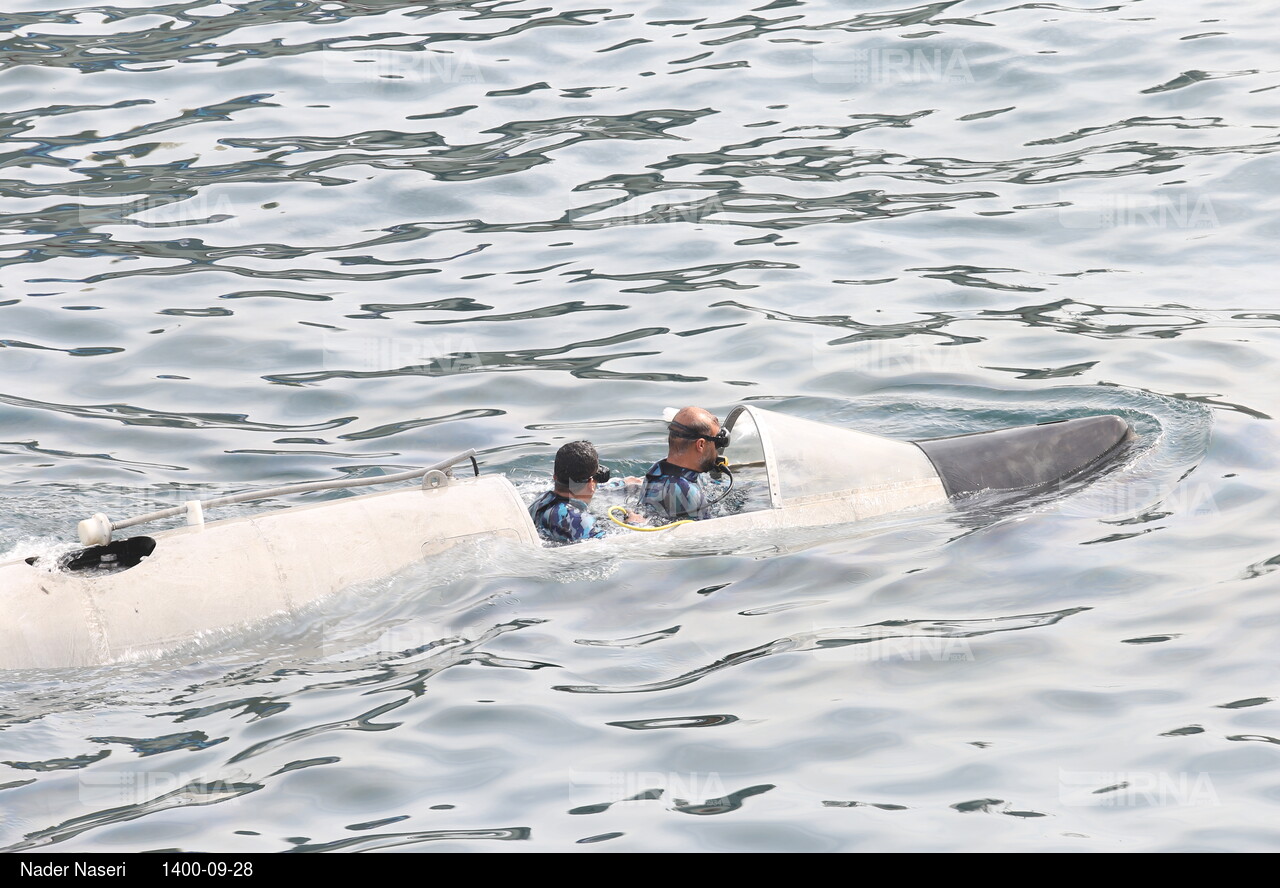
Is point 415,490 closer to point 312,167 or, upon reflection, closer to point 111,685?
A: point 111,685

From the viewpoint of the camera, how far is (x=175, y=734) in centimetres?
751

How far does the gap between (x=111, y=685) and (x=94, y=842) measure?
1.78 meters

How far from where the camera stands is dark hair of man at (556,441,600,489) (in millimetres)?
9609

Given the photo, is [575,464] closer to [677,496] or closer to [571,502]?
[571,502]

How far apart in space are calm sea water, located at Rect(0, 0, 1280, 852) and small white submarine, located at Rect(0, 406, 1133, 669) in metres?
0.20

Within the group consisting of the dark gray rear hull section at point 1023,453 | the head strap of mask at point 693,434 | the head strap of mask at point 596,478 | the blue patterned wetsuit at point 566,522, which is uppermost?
the head strap of mask at point 693,434

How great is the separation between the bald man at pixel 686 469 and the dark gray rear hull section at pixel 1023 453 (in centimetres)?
164

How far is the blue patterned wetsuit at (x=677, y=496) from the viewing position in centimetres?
1003

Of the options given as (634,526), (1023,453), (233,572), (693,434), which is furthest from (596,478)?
(1023,453)

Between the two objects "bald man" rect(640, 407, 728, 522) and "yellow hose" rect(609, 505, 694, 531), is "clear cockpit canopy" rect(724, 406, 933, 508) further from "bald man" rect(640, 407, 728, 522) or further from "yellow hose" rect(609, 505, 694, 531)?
"yellow hose" rect(609, 505, 694, 531)

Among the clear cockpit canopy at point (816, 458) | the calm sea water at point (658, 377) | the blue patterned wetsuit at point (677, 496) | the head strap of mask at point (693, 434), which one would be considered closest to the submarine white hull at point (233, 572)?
the calm sea water at point (658, 377)

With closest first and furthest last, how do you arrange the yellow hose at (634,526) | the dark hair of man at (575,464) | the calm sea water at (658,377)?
the calm sea water at (658,377) → the dark hair of man at (575,464) → the yellow hose at (634,526)

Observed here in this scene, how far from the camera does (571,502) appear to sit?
9.72 metres

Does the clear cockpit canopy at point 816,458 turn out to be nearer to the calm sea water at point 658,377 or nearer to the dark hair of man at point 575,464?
the calm sea water at point 658,377
